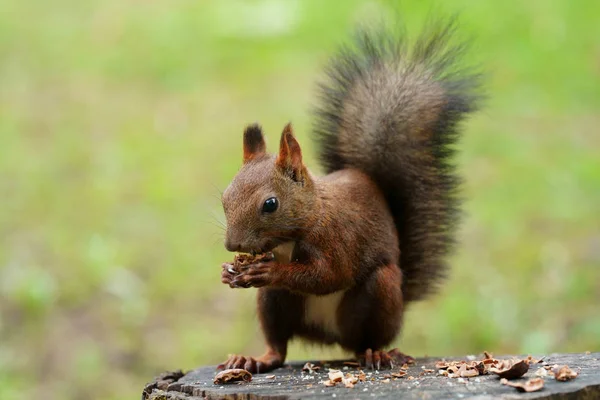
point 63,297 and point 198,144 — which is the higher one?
point 198,144

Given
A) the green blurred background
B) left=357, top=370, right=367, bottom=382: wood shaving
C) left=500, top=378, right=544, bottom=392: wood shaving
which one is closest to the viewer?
left=500, top=378, right=544, bottom=392: wood shaving

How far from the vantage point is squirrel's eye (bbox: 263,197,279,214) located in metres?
2.07

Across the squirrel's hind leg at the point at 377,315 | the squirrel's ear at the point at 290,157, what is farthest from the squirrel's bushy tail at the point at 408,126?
the squirrel's ear at the point at 290,157

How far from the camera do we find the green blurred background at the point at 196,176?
376 cm

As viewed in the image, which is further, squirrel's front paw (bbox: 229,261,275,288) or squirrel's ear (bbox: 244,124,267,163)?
squirrel's ear (bbox: 244,124,267,163)

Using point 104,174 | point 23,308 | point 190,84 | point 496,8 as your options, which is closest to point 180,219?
point 104,174

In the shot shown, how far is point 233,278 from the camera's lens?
2025 millimetres

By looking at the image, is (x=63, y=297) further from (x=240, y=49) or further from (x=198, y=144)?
(x=240, y=49)

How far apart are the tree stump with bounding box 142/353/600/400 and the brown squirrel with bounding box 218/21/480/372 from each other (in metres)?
0.15

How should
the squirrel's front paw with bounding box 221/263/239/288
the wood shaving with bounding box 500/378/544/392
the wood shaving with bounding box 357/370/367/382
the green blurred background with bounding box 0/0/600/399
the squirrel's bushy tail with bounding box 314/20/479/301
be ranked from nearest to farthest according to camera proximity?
1. the wood shaving with bounding box 500/378/544/392
2. the wood shaving with bounding box 357/370/367/382
3. the squirrel's front paw with bounding box 221/263/239/288
4. the squirrel's bushy tail with bounding box 314/20/479/301
5. the green blurred background with bounding box 0/0/600/399

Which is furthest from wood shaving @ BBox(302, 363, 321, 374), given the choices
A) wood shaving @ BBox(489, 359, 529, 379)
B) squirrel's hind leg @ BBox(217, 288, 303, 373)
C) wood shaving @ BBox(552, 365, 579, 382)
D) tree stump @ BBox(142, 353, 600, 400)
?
wood shaving @ BBox(552, 365, 579, 382)

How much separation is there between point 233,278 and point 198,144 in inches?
121

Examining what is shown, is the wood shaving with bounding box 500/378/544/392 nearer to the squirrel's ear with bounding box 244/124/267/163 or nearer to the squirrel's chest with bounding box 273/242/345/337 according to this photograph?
the squirrel's chest with bounding box 273/242/345/337

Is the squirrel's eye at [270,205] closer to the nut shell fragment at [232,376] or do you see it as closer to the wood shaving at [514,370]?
the nut shell fragment at [232,376]
